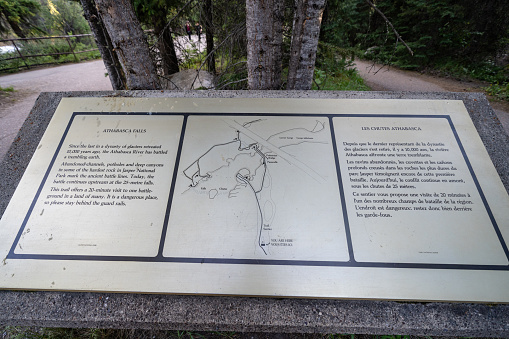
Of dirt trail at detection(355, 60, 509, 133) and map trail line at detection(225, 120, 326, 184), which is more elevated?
map trail line at detection(225, 120, 326, 184)

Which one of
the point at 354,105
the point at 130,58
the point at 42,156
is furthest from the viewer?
the point at 130,58

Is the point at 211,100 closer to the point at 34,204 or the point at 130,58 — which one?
the point at 130,58

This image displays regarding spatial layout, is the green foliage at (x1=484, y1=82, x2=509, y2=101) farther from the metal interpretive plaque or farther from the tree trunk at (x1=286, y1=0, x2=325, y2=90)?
the tree trunk at (x1=286, y1=0, x2=325, y2=90)

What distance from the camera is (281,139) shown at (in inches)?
69.9

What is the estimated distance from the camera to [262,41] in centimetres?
224

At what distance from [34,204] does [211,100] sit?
1516 mm

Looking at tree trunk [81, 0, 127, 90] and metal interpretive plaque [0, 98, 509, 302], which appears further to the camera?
tree trunk [81, 0, 127, 90]

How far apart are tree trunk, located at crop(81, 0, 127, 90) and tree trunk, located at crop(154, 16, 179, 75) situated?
3.29 ft

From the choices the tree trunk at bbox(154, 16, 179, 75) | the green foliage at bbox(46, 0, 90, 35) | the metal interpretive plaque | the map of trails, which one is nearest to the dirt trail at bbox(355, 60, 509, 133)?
the tree trunk at bbox(154, 16, 179, 75)

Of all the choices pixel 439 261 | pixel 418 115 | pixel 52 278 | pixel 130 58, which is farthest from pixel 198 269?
pixel 130 58

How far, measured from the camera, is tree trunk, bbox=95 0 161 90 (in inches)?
83.2

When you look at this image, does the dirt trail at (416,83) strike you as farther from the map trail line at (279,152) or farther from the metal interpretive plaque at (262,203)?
the map trail line at (279,152)

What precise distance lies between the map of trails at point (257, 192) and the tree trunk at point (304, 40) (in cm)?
91

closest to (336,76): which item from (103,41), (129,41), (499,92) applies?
(499,92)
